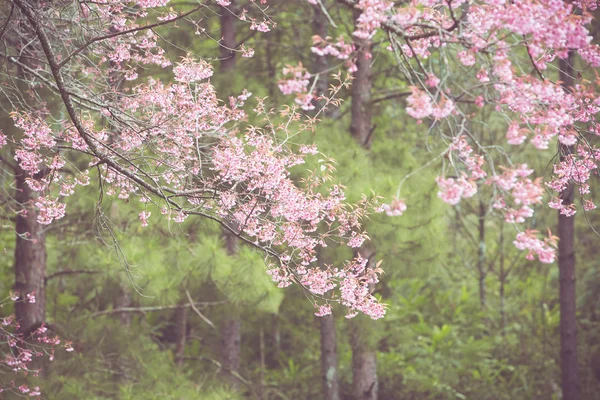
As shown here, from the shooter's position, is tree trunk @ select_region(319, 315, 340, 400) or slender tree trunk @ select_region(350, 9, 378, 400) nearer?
slender tree trunk @ select_region(350, 9, 378, 400)

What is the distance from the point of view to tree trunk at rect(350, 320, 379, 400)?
26.9 ft

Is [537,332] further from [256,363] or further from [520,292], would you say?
[256,363]

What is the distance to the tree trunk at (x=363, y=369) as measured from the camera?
8188 millimetres

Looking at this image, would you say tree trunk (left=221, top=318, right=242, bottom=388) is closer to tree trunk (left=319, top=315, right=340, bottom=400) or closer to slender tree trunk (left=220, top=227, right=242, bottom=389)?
slender tree trunk (left=220, top=227, right=242, bottom=389)

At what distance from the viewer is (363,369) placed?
824 centimetres

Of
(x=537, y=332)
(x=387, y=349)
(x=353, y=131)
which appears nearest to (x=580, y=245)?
(x=537, y=332)

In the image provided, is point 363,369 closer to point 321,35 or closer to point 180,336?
point 180,336

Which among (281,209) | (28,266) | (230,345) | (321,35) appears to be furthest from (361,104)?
(28,266)

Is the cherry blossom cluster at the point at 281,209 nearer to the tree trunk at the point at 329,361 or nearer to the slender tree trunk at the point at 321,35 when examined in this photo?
the tree trunk at the point at 329,361

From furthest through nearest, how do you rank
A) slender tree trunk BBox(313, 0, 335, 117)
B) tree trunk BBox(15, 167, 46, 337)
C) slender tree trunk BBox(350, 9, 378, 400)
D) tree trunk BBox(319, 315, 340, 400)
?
slender tree trunk BBox(313, 0, 335, 117)
tree trunk BBox(319, 315, 340, 400)
slender tree trunk BBox(350, 9, 378, 400)
tree trunk BBox(15, 167, 46, 337)

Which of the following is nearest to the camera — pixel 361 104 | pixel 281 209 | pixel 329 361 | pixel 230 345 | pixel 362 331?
pixel 281 209

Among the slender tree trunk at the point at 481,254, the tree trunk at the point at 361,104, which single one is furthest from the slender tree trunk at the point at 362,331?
the slender tree trunk at the point at 481,254

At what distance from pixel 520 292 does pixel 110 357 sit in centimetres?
785

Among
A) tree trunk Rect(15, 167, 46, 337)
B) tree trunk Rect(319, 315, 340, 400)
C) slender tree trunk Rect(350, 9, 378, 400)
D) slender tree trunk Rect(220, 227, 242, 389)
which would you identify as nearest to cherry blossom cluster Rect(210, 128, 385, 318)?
tree trunk Rect(15, 167, 46, 337)
